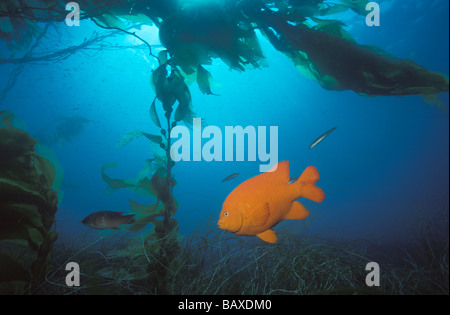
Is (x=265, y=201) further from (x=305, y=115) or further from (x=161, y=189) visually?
(x=305, y=115)

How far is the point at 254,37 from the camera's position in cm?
254

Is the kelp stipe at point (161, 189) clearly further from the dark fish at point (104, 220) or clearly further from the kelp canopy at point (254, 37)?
the kelp canopy at point (254, 37)

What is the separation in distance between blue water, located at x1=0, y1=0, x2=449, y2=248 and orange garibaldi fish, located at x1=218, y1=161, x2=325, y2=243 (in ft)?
2.54

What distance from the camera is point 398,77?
226cm

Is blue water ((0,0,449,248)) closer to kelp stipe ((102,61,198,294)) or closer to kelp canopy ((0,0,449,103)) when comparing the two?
kelp stipe ((102,61,198,294))

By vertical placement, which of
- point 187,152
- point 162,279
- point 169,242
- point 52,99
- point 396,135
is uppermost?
point 52,99

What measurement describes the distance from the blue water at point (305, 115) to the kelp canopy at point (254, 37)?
0.36m

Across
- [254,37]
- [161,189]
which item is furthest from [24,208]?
[254,37]

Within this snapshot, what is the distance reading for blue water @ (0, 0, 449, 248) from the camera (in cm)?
449

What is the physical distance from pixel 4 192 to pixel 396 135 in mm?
25136

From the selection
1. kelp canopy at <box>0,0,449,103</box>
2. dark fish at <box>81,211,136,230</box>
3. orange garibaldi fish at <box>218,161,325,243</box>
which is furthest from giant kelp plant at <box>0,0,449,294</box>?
orange garibaldi fish at <box>218,161,325,243</box>

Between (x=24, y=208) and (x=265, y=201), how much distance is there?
2.21 meters
